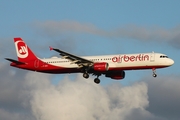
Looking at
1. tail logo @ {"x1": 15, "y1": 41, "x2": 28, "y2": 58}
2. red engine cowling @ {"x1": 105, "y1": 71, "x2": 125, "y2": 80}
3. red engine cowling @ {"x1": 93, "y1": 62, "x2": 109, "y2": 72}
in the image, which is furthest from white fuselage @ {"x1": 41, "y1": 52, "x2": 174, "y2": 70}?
tail logo @ {"x1": 15, "y1": 41, "x2": 28, "y2": 58}

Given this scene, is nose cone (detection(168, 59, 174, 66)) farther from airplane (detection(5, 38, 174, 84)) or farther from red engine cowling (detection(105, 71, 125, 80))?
red engine cowling (detection(105, 71, 125, 80))

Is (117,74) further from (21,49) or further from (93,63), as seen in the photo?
(21,49)

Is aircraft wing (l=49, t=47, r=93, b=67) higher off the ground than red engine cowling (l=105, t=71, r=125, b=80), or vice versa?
aircraft wing (l=49, t=47, r=93, b=67)

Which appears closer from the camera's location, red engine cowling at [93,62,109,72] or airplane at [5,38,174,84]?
airplane at [5,38,174,84]

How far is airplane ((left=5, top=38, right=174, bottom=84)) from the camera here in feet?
380

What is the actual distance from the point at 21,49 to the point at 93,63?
1764 centimetres

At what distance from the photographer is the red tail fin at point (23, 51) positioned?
12677 centimetres

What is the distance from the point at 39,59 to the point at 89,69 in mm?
10670

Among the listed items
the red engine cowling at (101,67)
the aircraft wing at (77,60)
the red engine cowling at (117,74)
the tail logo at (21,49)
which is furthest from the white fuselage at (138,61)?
the tail logo at (21,49)

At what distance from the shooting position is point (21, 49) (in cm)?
12988

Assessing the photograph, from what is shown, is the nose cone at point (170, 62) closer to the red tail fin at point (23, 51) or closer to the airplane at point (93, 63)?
the airplane at point (93, 63)

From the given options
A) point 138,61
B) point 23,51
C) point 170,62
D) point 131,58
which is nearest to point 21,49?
point 23,51

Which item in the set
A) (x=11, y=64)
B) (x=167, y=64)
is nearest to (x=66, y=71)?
(x=11, y=64)

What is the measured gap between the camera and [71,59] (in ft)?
394
